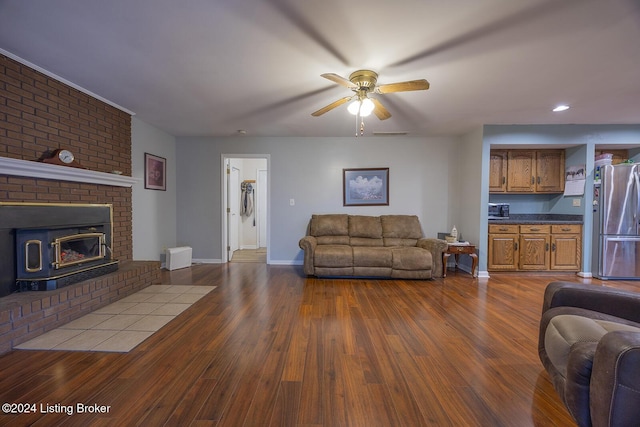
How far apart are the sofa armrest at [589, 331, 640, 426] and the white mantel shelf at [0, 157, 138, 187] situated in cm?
386

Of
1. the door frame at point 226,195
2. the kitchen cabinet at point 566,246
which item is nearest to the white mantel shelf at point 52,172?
the door frame at point 226,195

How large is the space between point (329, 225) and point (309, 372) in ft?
9.39

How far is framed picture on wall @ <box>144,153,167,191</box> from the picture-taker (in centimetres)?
397

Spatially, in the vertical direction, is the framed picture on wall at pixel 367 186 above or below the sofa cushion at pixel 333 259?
above

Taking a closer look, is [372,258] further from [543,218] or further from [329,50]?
[543,218]

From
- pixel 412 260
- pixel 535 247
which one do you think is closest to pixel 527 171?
pixel 535 247

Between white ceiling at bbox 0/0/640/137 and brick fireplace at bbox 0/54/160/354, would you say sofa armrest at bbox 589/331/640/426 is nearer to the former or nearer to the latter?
white ceiling at bbox 0/0/640/137

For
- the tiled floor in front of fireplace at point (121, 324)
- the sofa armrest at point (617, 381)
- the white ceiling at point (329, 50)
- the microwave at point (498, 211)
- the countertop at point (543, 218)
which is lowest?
the tiled floor in front of fireplace at point (121, 324)

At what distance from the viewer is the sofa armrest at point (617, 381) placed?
881 millimetres

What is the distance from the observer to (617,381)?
2.99 ft


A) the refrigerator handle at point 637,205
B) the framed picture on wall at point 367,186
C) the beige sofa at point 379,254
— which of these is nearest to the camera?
the refrigerator handle at point 637,205

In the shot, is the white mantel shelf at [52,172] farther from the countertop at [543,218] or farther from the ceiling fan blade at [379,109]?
the countertop at [543,218]

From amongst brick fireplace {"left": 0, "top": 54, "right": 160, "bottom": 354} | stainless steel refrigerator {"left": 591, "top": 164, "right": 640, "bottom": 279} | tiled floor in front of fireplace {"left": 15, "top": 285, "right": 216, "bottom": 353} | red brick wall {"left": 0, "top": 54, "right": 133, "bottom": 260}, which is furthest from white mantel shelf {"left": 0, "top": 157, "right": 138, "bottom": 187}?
stainless steel refrigerator {"left": 591, "top": 164, "right": 640, "bottom": 279}

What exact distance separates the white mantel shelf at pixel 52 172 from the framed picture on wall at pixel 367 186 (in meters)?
3.37
